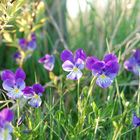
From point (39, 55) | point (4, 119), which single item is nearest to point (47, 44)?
point (39, 55)

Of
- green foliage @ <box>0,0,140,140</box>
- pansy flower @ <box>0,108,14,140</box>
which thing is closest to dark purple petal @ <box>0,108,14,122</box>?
pansy flower @ <box>0,108,14,140</box>

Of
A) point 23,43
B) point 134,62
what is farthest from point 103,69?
point 23,43

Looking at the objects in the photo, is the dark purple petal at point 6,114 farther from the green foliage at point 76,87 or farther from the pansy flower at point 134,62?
the pansy flower at point 134,62

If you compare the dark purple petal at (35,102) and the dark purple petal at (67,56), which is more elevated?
the dark purple petal at (67,56)

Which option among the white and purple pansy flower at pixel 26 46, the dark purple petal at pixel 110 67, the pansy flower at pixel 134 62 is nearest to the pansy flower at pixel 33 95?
the dark purple petal at pixel 110 67

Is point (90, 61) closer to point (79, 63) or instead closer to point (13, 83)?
point (79, 63)

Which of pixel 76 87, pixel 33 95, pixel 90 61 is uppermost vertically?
pixel 90 61

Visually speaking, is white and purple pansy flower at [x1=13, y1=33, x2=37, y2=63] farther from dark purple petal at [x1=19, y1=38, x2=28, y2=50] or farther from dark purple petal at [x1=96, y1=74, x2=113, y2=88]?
dark purple petal at [x1=96, y1=74, x2=113, y2=88]
